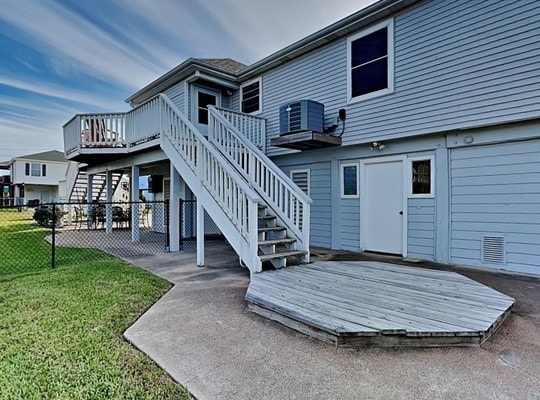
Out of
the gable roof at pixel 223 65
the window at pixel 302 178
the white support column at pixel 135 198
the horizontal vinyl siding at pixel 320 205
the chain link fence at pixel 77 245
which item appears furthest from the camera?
the gable roof at pixel 223 65

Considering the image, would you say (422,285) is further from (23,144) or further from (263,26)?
(23,144)

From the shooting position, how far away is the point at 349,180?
774 centimetres

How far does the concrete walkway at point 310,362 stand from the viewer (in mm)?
2113

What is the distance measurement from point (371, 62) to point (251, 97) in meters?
4.05

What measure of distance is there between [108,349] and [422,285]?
358 centimetres

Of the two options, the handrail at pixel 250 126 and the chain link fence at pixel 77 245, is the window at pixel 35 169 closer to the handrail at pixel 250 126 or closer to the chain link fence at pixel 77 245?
the chain link fence at pixel 77 245

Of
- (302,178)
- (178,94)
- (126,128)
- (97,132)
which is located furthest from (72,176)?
(302,178)

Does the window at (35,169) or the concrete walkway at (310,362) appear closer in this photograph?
the concrete walkway at (310,362)

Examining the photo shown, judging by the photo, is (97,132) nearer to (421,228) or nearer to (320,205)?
(320,205)

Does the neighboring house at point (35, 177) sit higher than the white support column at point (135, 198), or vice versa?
the neighboring house at point (35, 177)

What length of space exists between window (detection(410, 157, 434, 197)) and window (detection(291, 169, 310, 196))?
2823 mm

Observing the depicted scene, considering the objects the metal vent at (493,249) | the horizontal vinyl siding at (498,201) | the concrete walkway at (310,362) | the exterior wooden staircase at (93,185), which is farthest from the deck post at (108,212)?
the metal vent at (493,249)

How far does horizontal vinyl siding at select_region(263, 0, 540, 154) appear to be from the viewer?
4.99 m

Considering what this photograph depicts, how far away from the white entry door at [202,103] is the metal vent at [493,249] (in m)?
7.61
